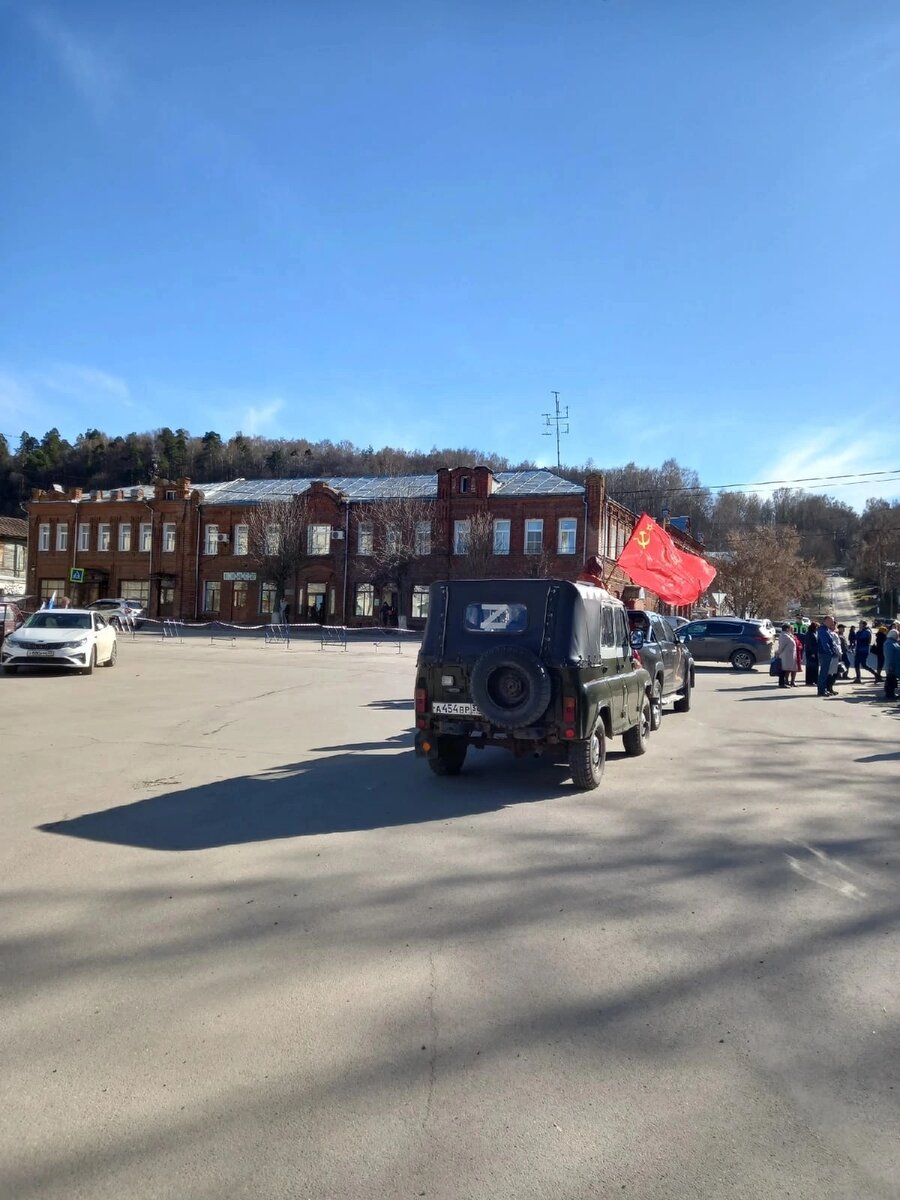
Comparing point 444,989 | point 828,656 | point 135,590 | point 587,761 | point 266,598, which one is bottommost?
point 444,989

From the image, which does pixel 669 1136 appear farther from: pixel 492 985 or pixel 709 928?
pixel 709 928

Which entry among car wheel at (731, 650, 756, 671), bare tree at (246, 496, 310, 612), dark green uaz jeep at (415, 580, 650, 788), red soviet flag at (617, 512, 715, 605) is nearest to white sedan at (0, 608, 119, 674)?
red soviet flag at (617, 512, 715, 605)

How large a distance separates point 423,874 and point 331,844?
1043mm

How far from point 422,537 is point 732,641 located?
28402 mm

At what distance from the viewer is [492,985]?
13.8ft

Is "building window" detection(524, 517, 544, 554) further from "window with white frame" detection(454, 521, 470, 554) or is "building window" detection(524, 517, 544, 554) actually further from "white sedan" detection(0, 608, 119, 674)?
"white sedan" detection(0, 608, 119, 674)

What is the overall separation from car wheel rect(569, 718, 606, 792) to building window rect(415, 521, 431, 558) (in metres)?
46.1

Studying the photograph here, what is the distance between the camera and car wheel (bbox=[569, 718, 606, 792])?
28.2ft

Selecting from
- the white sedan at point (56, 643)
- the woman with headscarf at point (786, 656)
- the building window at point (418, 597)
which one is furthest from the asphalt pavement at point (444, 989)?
the building window at point (418, 597)

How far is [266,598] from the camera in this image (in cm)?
5841

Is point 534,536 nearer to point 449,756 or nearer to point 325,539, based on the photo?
point 325,539

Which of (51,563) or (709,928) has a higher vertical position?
(51,563)

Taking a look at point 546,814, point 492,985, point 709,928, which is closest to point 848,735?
point 546,814

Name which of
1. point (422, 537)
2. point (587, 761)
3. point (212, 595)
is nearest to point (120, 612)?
point (212, 595)
